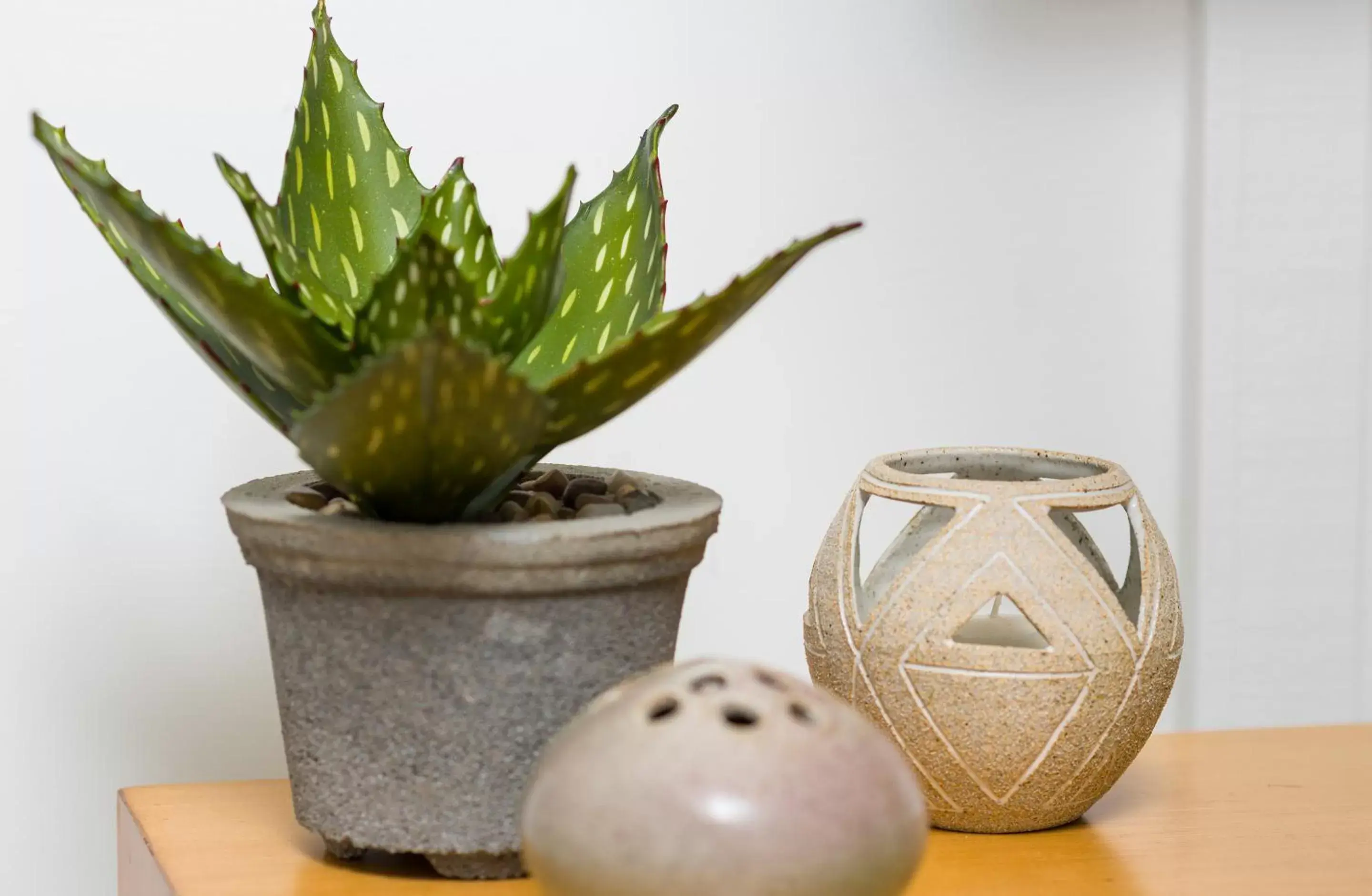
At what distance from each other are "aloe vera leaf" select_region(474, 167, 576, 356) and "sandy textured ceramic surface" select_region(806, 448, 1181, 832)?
0.22m

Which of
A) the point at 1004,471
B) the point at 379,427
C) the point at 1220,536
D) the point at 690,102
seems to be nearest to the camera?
the point at 379,427

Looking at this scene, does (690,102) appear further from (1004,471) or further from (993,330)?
(1004,471)

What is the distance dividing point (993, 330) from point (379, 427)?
0.68m

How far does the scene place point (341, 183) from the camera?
76cm

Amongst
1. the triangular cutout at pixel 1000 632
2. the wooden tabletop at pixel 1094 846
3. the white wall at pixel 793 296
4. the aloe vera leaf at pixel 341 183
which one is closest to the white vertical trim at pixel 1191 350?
the white wall at pixel 793 296

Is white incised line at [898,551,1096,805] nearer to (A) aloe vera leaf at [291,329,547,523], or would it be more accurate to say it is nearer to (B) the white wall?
(A) aloe vera leaf at [291,329,547,523]

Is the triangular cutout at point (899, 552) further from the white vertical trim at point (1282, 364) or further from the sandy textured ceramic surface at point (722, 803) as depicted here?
the white vertical trim at point (1282, 364)

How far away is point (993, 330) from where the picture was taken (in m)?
1.17

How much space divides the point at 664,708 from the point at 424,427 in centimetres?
15

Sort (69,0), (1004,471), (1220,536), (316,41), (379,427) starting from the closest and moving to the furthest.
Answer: (379,427) → (316,41) → (1004,471) → (69,0) → (1220,536)

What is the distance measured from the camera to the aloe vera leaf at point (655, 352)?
0.61 m

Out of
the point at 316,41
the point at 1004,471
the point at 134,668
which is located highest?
the point at 316,41

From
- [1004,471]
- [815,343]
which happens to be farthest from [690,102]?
[1004,471]

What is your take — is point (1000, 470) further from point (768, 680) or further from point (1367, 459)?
point (1367, 459)
